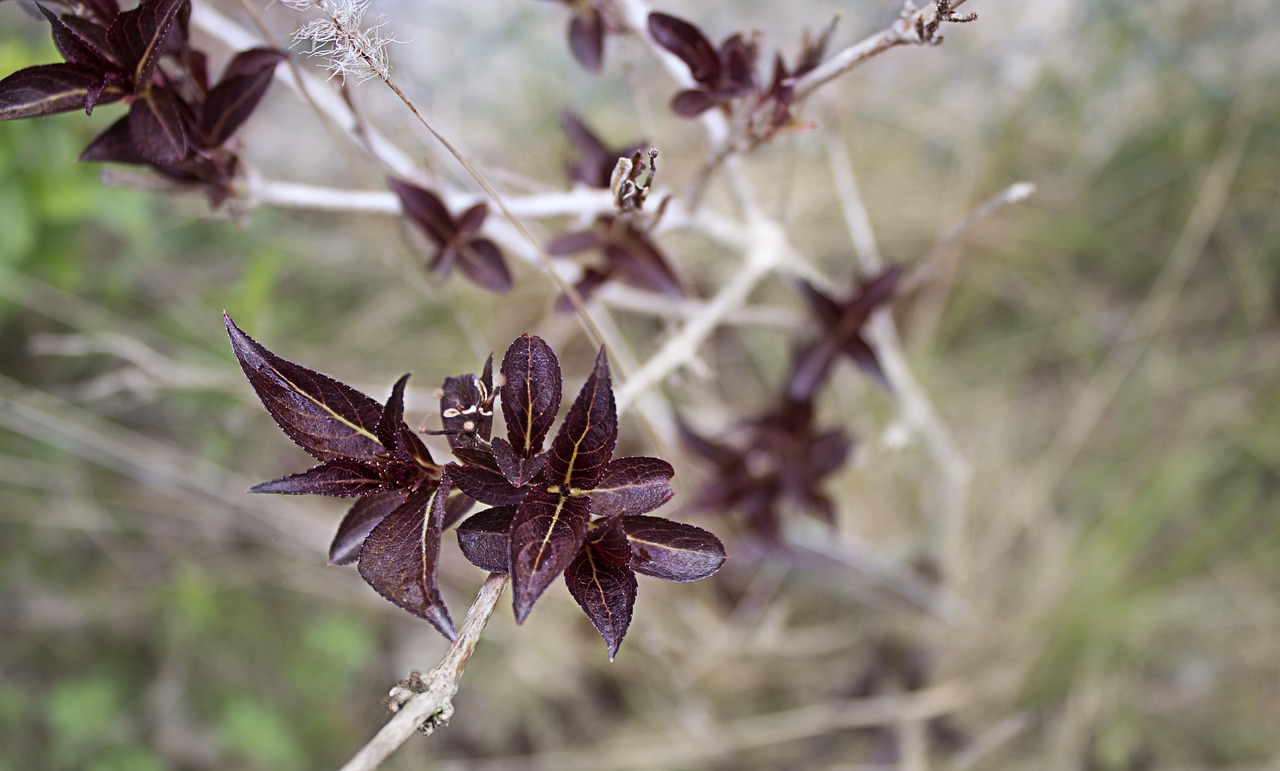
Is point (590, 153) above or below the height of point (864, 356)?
above

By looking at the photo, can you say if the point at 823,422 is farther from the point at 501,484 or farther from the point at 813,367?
the point at 501,484

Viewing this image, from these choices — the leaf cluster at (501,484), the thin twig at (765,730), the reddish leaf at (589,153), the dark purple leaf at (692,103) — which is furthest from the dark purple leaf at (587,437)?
the thin twig at (765,730)

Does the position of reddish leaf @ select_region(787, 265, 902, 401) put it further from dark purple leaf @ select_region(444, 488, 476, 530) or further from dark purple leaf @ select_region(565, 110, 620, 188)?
dark purple leaf @ select_region(444, 488, 476, 530)

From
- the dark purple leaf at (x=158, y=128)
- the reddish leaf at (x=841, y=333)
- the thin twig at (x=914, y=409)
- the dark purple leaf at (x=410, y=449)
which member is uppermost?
the thin twig at (x=914, y=409)

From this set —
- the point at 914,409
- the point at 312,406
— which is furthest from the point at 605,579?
the point at 914,409

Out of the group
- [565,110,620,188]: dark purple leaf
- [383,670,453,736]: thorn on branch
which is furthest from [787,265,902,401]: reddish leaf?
[383,670,453,736]: thorn on branch

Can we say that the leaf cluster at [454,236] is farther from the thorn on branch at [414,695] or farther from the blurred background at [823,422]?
the blurred background at [823,422]

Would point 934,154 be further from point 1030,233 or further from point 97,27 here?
point 97,27
